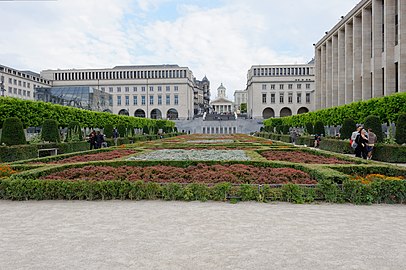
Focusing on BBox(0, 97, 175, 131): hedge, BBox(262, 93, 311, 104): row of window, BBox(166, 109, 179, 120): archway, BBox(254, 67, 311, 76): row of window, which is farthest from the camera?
BBox(166, 109, 179, 120): archway

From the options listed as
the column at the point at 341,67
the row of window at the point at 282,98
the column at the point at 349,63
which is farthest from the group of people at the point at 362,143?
the row of window at the point at 282,98

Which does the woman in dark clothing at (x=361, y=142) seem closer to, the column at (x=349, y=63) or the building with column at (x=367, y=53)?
the building with column at (x=367, y=53)

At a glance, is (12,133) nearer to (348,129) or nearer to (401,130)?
(401,130)

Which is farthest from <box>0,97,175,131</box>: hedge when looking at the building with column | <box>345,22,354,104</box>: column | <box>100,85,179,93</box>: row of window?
<box>100,85,179,93</box>: row of window

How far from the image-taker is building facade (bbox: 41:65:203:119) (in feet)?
347

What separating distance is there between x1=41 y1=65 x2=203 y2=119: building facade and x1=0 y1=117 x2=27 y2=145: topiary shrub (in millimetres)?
87550

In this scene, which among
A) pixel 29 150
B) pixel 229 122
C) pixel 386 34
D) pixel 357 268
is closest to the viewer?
pixel 357 268

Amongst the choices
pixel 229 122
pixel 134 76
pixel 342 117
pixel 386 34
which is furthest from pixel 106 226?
pixel 134 76

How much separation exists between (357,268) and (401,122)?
1606cm

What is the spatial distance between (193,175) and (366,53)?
39.6 meters

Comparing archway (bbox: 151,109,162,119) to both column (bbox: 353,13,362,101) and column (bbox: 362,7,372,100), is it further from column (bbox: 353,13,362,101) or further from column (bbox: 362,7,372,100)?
column (bbox: 362,7,372,100)

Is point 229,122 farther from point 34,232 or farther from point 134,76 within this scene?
point 34,232

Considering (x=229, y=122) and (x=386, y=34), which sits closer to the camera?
(x=386, y=34)

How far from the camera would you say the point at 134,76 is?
106625mm
